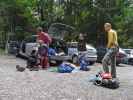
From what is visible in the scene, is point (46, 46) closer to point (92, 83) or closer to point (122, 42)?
point (92, 83)

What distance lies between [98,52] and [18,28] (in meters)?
13.7

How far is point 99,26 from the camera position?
126 feet

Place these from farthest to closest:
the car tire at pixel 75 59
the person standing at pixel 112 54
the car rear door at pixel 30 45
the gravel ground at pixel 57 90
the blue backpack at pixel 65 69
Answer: the car rear door at pixel 30 45, the car tire at pixel 75 59, the blue backpack at pixel 65 69, the person standing at pixel 112 54, the gravel ground at pixel 57 90

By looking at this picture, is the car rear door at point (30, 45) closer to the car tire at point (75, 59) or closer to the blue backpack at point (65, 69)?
the car tire at point (75, 59)

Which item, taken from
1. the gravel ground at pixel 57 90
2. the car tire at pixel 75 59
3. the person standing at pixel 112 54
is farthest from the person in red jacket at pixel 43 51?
the person standing at pixel 112 54

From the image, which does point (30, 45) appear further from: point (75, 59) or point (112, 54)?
point (112, 54)

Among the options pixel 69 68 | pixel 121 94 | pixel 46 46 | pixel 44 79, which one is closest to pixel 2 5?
pixel 46 46

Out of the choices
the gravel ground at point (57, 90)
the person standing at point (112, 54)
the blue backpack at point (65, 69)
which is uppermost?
the person standing at point (112, 54)

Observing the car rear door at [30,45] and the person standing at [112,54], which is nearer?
the person standing at [112,54]

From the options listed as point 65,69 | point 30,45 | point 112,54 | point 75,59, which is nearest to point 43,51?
point 65,69

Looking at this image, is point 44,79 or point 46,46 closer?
point 44,79

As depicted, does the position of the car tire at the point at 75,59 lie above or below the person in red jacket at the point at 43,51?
below

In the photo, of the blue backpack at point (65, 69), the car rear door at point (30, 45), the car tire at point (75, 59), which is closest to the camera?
the blue backpack at point (65, 69)

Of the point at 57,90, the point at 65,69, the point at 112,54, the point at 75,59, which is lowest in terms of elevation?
the point at 75,59
